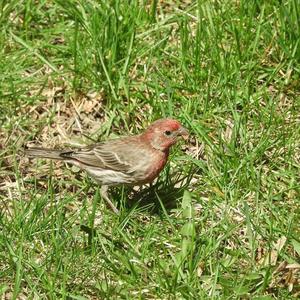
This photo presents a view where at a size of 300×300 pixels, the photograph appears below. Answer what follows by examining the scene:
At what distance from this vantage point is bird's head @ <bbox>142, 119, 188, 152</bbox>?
24.1 feet

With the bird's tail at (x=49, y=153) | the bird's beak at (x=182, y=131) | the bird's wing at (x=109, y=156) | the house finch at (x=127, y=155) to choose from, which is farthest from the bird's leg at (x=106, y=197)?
the bird's beak at (x=182, y=131)

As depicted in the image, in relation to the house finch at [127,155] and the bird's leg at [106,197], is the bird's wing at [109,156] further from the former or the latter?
the bird's leg at [106,197]

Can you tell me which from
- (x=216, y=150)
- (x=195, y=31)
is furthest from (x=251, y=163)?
(x=195, y=31)

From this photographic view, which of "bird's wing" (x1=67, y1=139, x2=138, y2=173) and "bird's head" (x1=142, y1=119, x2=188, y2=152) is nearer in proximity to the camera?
"bird's head" (x1=142, y1=119, x2=188, y2=152)

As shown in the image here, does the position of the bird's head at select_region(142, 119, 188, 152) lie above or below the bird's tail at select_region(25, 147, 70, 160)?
above

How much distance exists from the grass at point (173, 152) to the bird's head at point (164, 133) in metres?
0.26

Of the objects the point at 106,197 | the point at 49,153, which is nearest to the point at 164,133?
the point at 106,197

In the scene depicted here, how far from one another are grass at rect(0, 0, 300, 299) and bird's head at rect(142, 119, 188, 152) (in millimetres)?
262

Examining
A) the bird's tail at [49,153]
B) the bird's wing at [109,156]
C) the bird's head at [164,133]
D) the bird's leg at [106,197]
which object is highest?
the bird's head at [164,133]

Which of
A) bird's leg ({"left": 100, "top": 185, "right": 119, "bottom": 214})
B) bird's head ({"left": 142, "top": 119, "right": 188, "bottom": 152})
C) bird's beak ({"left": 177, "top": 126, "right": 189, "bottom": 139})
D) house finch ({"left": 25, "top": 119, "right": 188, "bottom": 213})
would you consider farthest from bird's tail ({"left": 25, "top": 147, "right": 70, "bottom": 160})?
bird's beak ({"left": 177, "top": 126, "right": 189, "bottom": 139})

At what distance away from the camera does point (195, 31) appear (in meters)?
8.51

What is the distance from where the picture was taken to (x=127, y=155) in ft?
24.7

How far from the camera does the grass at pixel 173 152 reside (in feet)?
21.2

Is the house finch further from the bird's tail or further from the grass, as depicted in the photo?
the grass
